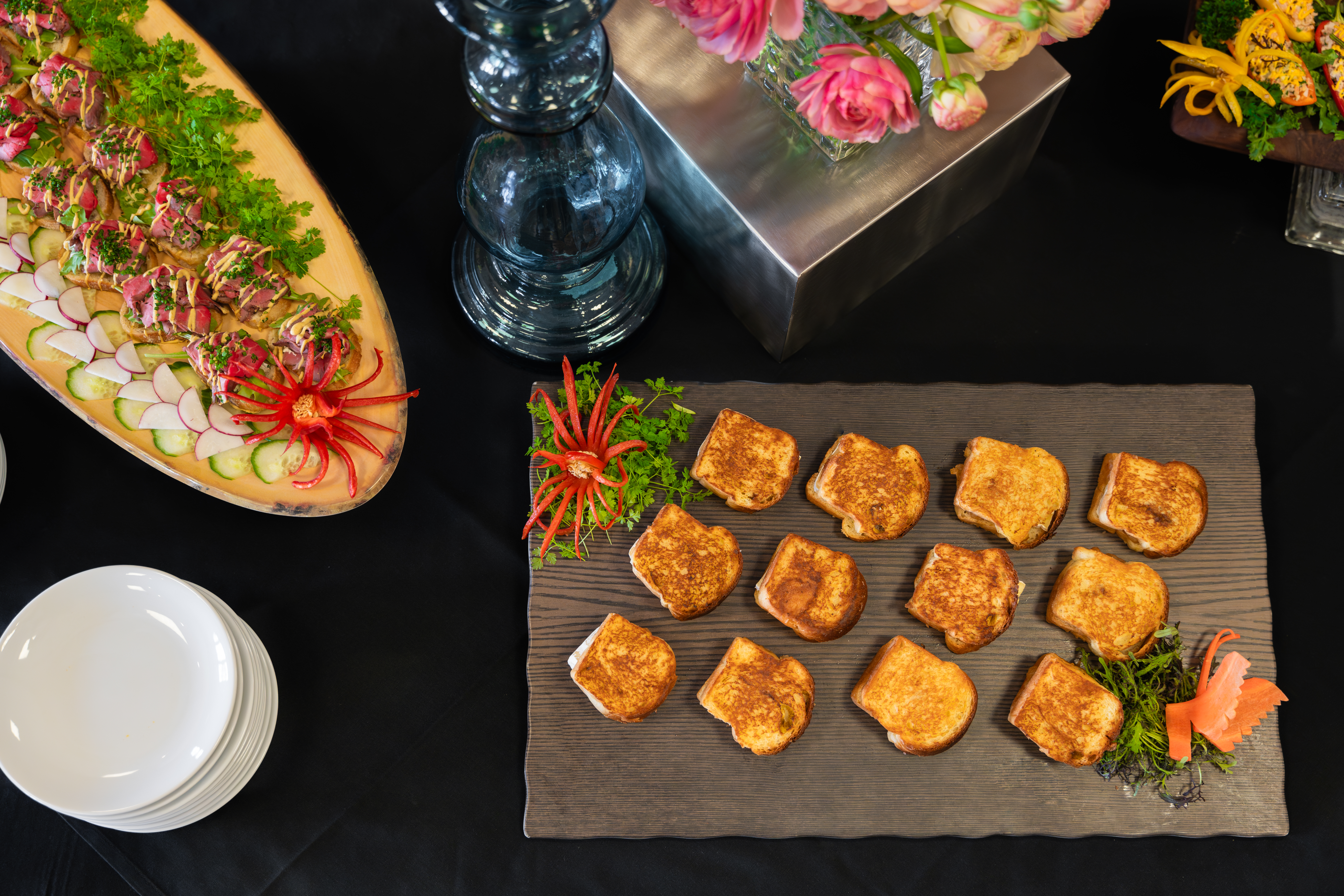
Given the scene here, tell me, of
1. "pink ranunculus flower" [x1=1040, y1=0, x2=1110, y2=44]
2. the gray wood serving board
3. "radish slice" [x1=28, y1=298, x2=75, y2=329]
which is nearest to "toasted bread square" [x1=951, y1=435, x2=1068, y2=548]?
the gray wood serving board

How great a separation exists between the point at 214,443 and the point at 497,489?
0.78m

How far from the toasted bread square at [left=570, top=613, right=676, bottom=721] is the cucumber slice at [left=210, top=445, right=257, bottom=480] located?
1.02 m

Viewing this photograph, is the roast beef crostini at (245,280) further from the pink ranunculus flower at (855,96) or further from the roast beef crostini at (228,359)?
the pink ranunculus flower at (855,96)

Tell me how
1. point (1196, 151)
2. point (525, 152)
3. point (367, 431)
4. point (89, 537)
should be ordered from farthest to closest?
point (1196, 151)
point (89, 537)
point (367, 431)
point (525, 152)

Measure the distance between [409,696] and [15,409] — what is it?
59.1 inches

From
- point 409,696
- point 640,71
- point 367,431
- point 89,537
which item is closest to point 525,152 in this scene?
point 640,71

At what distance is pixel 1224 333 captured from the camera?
2.92 meters

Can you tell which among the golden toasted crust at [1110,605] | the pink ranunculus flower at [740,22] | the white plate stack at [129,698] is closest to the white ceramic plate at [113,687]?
the white plate stack at [129,698]

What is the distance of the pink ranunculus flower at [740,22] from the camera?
170 centimetres

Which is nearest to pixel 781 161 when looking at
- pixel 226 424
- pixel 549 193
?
pixel 549 193

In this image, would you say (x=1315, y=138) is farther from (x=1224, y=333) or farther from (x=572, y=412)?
(x=572, y=412)

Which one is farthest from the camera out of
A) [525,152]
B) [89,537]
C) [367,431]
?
[89,537]

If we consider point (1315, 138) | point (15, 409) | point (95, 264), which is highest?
point (1315, 138)

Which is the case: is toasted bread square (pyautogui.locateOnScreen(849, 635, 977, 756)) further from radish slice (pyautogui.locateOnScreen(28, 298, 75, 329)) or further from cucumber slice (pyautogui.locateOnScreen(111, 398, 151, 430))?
radish slice (pyautogui.locateOnScreen(28, 298, 75, 329))
